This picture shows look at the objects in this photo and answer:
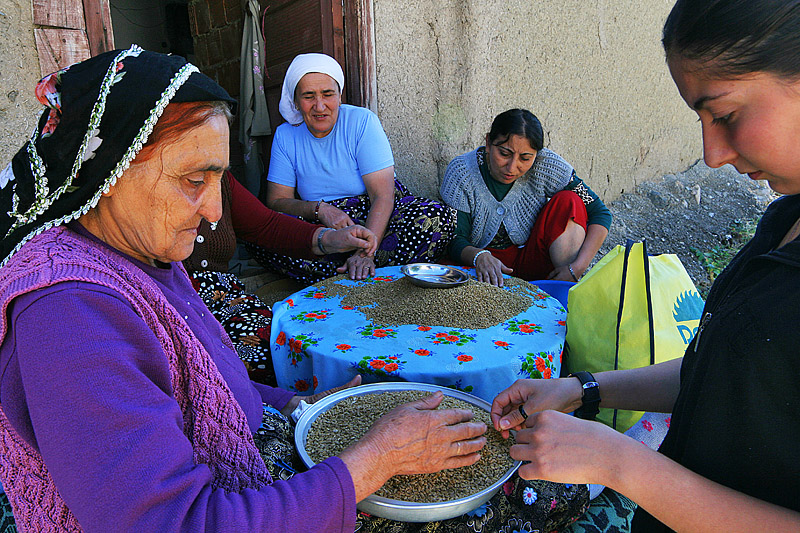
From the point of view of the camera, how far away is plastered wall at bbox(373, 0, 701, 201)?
4.08 m

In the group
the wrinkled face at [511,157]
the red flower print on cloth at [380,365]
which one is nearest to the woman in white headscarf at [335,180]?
the wrinkled face at [511,157]

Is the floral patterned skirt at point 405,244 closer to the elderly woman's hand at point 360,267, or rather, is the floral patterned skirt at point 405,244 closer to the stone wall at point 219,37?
the elderly woman's hand at point 360,267

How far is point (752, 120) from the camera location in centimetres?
83

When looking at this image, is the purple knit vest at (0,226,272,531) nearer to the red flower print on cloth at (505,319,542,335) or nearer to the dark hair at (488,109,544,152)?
the red flower print on cloth at (505,319,542,335)

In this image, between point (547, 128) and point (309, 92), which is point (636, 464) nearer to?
point (309, 92)

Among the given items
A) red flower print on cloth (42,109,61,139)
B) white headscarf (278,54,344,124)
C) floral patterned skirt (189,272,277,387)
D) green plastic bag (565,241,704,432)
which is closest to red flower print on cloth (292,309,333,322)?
floral patterned skirt (189,272,277,387)

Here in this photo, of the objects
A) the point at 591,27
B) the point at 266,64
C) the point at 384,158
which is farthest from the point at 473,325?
the point at 591,27

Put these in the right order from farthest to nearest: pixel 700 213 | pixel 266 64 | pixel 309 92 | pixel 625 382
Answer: pixel 700 213 < pixel 266 64 < pixel 309 92 < pixel 625 382

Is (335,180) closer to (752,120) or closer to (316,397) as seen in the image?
(316,397)

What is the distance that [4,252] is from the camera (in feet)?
3.30

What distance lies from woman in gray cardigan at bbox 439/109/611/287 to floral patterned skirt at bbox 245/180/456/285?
0.52 ft

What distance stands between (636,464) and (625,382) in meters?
0.45

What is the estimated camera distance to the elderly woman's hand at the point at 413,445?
1001mm

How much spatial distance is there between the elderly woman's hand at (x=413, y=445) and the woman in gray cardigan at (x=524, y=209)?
7.16 feet
